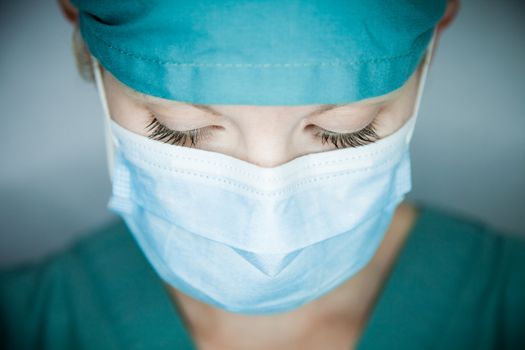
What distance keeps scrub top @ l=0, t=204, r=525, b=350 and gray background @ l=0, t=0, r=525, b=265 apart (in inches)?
20.2

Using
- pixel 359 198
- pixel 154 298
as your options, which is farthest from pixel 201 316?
pixel 359 198

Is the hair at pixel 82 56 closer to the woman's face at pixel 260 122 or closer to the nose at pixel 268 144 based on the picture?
the woman's face at pixel 260 122

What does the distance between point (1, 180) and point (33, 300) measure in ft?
2.02

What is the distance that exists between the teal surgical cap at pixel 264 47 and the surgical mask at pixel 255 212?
136 millimetres

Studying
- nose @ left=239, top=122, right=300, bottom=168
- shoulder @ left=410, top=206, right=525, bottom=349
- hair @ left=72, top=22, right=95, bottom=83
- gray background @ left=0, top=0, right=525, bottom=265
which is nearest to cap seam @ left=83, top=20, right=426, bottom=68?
nose @ left=239, top=122, right=300, bottom=168

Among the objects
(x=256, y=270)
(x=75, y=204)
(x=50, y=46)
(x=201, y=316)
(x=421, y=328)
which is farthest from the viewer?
(x=75, y=204)

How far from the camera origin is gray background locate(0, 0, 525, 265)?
5.62 feet

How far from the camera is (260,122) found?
0.83m

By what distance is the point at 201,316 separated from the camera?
4.21 ft

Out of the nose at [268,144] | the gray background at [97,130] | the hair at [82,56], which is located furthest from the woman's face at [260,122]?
the gray background at [97,130]

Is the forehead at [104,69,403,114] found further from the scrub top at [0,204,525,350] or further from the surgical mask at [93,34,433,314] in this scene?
the scrub top at [0,204,525,350]

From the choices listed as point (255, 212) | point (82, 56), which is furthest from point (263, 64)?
point (82, 56)

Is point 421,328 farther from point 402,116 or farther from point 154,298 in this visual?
point 154,298

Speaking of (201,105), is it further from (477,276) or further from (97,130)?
(97,130)
